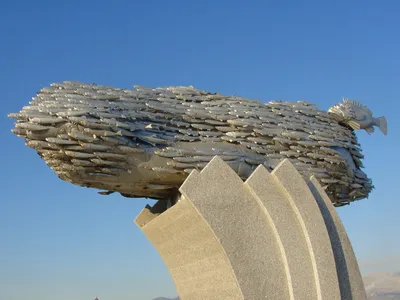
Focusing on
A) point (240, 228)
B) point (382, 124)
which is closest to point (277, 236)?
point (240, 228)

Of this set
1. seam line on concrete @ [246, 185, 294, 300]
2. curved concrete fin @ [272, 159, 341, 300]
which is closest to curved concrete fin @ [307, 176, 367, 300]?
curved concrete fin @ [272, 159, 341, 300]

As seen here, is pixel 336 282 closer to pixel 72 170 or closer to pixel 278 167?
pixel 278 167

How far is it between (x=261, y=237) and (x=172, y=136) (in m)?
2.28

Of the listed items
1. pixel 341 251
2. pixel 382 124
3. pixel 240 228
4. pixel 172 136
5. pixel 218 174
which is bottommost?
pixel 341 251

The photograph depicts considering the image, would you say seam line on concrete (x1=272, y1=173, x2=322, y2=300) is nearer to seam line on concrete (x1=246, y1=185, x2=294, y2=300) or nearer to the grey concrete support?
the grey concrete support

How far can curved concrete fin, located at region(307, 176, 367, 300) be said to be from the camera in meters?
10.5

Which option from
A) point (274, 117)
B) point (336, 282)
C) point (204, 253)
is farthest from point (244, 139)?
point (336, 282)

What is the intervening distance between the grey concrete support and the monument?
0.06ft

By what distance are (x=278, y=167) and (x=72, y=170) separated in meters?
3.41

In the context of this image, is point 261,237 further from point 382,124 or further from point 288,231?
point 382,124

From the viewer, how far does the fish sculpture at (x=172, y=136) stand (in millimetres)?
9750

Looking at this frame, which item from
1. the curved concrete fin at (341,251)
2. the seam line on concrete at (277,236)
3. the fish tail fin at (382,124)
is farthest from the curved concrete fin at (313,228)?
the fish tail fin at (382,124)

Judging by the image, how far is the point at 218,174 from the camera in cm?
985

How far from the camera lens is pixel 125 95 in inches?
420
